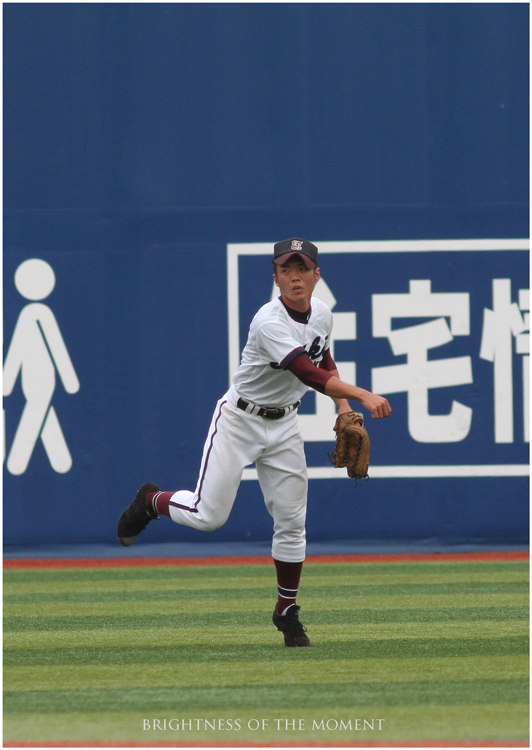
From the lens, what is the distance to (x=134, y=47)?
25.5 feet

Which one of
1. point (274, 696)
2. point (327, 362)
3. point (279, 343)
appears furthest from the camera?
point (327, 362)

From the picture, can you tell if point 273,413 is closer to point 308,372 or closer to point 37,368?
point 308,372

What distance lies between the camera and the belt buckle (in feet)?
13.9

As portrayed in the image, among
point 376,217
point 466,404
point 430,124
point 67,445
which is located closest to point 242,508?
point 67,445

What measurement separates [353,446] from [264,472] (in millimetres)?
412

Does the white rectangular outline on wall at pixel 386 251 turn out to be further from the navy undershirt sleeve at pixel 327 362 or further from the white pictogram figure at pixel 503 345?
the navy undershirt sleeve at pixel 327 362

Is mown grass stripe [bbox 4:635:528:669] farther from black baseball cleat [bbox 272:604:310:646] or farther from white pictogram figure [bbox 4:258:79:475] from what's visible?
white pictogram figure [bbox 4:258:79:475]

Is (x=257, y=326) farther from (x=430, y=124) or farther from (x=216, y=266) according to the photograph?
(x=430, y=124)

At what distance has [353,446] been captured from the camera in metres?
4.16

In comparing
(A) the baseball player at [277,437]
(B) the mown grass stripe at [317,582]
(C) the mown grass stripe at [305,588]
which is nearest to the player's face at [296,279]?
(A) the baseball player at [277,437]

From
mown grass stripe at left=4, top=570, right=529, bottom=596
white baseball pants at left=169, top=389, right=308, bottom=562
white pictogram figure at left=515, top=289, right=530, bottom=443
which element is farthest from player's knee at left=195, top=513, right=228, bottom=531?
white pictogram figure at left=515, top=289, right=530, bottom=443

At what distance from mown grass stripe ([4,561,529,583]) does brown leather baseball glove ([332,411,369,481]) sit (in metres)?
2.84

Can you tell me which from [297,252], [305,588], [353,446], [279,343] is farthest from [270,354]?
[305,588]

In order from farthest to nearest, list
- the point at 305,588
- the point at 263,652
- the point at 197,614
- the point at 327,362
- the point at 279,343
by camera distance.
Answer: the point at 305,588
the point at 197,614
the point at 327,362
the point at 263,652
the point at 279,343
